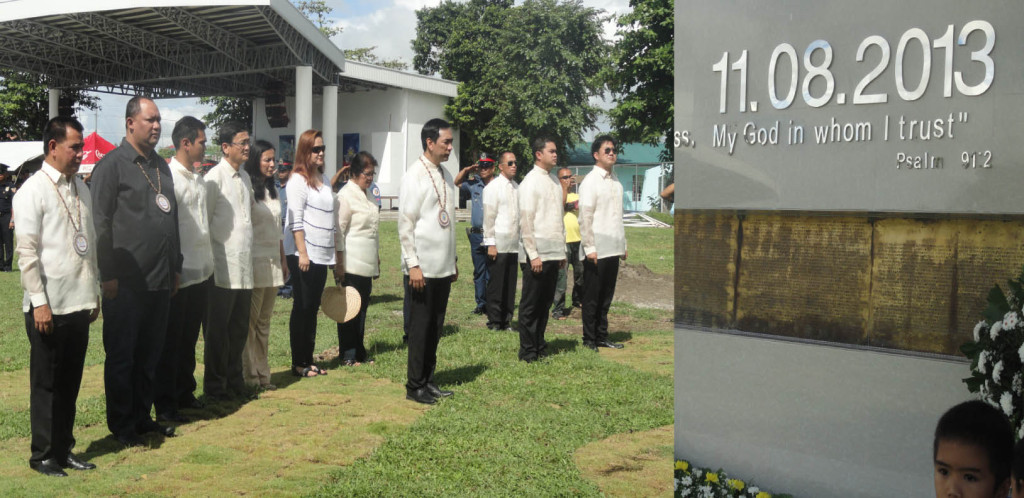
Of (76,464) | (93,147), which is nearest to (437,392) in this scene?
(76,464)

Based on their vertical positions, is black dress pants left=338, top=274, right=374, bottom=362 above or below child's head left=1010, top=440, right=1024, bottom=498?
below

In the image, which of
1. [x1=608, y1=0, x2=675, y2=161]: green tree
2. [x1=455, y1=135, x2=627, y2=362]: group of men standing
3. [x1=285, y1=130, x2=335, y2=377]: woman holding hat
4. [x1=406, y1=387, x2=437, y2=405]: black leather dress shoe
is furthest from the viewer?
[x1=608, y1=0, x2=675, y2=161]: green tree

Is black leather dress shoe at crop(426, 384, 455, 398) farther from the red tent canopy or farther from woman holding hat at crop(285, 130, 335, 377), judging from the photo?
the red tent canopy

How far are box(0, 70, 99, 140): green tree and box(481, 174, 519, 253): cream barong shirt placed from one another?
3691 cm

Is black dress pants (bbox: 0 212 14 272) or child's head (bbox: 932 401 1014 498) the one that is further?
black dress pants (bbox: 0 212 14 272)

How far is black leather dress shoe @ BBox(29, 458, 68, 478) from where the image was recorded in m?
4.41

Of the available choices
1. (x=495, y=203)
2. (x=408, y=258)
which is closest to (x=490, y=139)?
(x=495, y=203)

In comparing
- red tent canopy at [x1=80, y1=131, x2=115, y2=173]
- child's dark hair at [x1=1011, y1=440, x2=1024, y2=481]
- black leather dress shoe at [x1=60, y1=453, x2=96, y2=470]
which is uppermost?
red tent canopy at [x1=80, y1=131, x2=115, y2=173]

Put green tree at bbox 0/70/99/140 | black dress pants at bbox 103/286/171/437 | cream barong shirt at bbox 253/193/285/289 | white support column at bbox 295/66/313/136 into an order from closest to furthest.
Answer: black dress pants at bbox 103/286/171/437
cream barong shirt at bbox 253/193/285/289
white support column at bbox 295/66/313/136
green tree at bbox 0/70/99/140

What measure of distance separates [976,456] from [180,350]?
4.62 m

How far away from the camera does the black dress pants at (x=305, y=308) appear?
679cm

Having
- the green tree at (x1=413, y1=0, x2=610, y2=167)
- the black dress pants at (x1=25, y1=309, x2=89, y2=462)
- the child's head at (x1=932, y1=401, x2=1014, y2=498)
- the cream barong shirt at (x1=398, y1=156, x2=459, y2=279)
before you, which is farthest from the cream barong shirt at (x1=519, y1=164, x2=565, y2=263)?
the green tree at (x1=413, y1=0, x2=610, y2=167)

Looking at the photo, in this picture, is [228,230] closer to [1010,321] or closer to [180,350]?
[180,350]

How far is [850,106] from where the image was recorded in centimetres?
324
